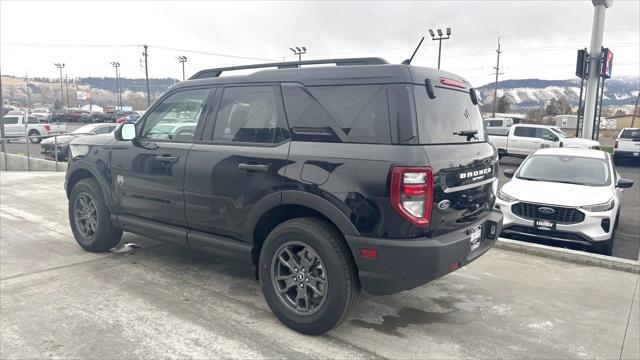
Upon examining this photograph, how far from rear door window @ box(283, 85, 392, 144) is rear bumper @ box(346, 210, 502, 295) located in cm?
71

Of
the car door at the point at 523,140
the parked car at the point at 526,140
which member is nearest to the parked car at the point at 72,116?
the parked car at the point at 526,140

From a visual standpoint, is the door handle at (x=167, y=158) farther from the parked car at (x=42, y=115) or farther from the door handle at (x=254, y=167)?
the parked car at (x=42, y=115)

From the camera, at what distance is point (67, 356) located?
3150 mm

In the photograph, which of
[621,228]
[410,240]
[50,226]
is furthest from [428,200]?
[621,228]

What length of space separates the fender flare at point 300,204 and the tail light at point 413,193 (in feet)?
1.24

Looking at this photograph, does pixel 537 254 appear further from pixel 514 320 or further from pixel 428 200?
pixel 428 200

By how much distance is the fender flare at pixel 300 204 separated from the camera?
3.24m

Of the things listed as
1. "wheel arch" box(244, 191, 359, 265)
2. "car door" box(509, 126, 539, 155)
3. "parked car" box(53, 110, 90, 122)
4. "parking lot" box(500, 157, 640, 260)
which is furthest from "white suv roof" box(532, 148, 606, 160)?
"parked car" box(53, 110, 90, 122)

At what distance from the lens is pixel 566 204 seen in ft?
20.5

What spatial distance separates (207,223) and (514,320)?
109 inches

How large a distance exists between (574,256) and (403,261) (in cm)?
357

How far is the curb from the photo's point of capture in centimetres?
529

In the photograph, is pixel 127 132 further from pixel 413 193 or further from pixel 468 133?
pixel 468 133

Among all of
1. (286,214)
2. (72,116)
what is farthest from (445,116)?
(72,116)
